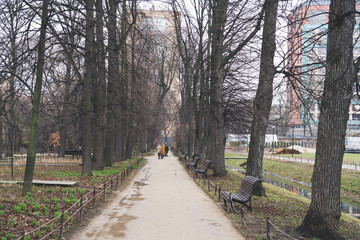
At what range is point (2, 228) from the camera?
6.11m

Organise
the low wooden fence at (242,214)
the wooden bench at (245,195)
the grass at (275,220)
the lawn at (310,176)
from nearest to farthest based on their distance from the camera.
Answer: the low wooden fence at (242,214) < the grass at (275,220) < the wooden bench at (245,195) < the lawn at (310,176)

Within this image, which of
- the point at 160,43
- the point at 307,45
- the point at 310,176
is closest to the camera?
the point at 307,45

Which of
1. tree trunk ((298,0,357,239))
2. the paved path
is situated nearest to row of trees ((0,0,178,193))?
the paved path

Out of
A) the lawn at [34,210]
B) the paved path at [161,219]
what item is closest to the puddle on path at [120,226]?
the paved path at [161,219]

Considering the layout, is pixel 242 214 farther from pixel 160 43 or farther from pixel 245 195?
pixel 160 43

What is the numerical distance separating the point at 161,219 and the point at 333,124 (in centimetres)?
428

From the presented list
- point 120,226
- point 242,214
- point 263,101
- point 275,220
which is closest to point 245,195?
point 275,220

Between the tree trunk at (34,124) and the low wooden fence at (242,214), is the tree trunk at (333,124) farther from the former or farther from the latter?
the tree trunk at (34,124)

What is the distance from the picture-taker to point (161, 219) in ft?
27.0

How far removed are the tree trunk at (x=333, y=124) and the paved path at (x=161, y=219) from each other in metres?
1.62

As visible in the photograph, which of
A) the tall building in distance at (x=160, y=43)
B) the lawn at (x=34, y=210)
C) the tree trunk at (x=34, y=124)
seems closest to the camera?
the lawn at (x=34, y=210)

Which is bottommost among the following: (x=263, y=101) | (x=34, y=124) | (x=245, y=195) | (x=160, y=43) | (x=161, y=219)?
(x=161, y=219)

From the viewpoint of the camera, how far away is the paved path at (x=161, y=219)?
6784mm

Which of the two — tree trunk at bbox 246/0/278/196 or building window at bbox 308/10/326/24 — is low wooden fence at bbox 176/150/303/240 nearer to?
tree trunk at bbox 246/0/278/196
